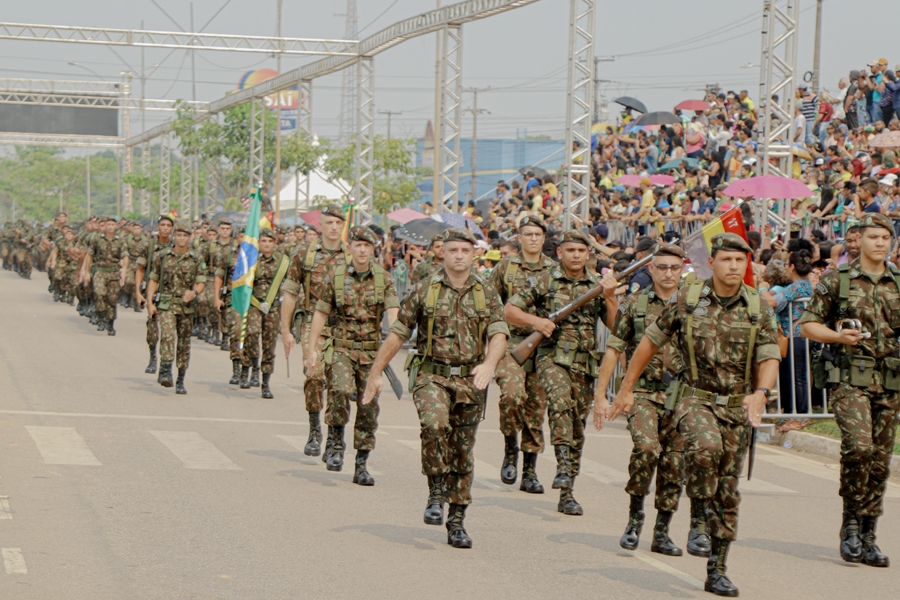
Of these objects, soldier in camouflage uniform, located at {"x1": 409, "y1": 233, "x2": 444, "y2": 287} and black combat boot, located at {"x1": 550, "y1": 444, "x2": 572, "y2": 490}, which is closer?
black combat boot, located at {"x1": 550, "y1": 444, "x2": 572, "y2": 490}

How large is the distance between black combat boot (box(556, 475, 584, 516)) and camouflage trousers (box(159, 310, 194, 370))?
7887 mm

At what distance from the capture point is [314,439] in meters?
12.1

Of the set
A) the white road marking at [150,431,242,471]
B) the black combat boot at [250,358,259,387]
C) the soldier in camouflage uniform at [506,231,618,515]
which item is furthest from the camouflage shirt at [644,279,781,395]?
the black combat boot at [250,358,259,387]

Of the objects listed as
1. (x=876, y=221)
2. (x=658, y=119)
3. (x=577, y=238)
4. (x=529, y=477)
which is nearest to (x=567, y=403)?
(x=529, y=477)

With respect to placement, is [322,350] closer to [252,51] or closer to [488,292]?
[488,292]

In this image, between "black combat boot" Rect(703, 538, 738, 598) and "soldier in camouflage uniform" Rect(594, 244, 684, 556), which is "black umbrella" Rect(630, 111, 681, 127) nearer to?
"soldier in camouflage uniform" Rect(594, 244, 684, 556)

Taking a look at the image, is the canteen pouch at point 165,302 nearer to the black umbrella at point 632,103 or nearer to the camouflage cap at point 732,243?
the camouflage cap at point 732,243

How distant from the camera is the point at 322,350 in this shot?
35.9 ft

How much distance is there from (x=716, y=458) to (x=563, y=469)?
2.64 m

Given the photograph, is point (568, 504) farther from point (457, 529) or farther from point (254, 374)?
point (254, 374)

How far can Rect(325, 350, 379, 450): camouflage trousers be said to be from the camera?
10.6 meters

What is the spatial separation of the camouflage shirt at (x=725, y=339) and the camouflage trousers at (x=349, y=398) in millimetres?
3649

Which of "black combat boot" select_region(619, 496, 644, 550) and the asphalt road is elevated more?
"black combat boot" select_region(619, 496, 644, 550)

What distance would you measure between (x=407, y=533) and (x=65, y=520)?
219 centimetres
